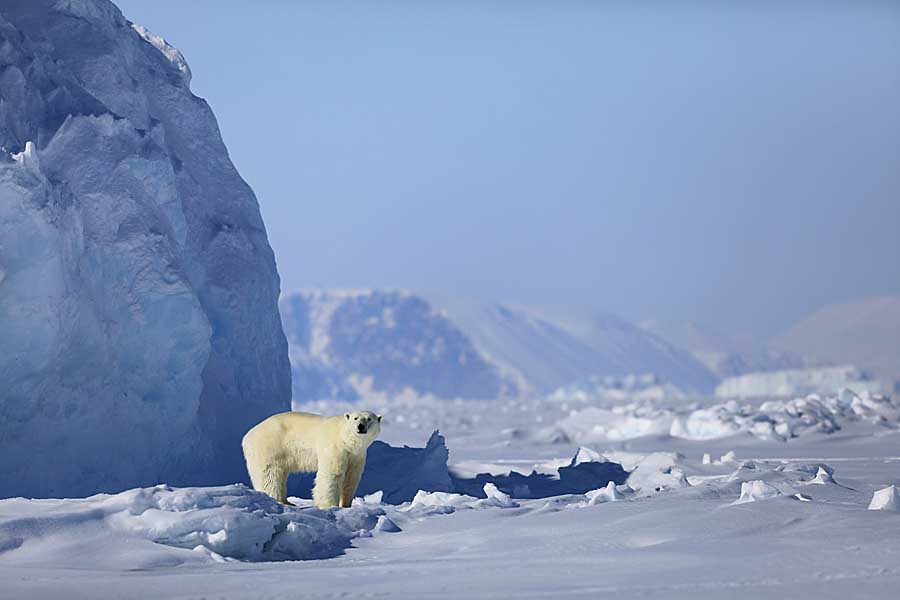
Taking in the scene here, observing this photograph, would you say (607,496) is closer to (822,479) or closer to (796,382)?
(822,479)

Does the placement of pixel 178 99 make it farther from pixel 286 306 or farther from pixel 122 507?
pixel 286 306

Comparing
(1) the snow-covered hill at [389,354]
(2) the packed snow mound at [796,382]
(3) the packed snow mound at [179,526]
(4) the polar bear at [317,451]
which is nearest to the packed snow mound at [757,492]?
(4) the polar bear at [317,451]

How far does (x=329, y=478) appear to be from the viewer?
1108cm

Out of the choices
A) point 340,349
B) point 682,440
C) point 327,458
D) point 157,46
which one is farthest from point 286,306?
point 327,458

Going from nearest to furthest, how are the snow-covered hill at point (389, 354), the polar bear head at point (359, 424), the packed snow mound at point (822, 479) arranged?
the polar bear head at point (359, 424), the packed snow mound at point (822, 479), the snow-covered hill at point (389, 354)

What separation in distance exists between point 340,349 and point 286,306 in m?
7.80

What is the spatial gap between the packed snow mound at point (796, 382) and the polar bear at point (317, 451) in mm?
55523

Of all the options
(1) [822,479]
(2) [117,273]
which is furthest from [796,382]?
(2) [117,273]

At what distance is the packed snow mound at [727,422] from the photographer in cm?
2855

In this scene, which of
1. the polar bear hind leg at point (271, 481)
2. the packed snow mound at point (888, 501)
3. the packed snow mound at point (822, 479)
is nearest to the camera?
the packed snow mound at point (888, 501)

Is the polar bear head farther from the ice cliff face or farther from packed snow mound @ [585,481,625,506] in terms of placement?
the ice cliff face

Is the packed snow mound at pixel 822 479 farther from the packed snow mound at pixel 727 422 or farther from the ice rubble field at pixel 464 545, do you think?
the packed snow mound at pixel 727 422

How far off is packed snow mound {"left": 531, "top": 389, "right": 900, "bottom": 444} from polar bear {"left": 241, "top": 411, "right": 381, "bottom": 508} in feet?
59.0

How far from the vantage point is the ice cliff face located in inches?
481
